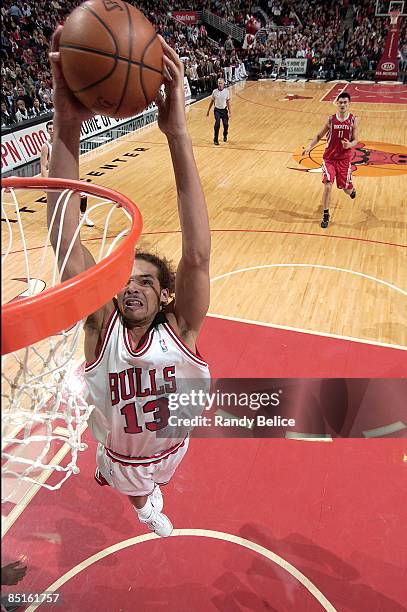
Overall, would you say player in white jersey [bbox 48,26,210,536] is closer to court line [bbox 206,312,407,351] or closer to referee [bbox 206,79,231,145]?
court line [bbox 206,312,407,351]

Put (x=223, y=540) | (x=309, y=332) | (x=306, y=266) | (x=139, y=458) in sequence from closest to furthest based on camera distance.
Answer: (x=139, y=458)
(x=223, y=540)
(x=309, y=332)
(x=306, y=266)

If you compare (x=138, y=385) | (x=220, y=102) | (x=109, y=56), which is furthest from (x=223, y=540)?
(x=220, y=102)

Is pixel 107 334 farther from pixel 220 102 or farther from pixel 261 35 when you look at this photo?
pixel 261 35

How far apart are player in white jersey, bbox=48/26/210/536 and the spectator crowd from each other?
1536cm

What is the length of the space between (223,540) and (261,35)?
2702 centimetres

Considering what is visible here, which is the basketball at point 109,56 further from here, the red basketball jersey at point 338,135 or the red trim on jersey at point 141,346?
the red basketball jersey at point 338,135

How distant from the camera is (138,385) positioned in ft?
7.80

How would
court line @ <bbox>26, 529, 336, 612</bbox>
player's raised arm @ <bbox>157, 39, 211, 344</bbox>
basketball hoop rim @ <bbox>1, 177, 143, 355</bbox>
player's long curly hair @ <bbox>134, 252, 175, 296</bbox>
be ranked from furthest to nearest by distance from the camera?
A: court line @ <bbox>26, 529, 336, 612</bbox> < player's long curly hair @ <bbox>134, 252, 175, 296</bbox> < player's raised arm @ <bbox>157, 39, 211, 344</bbox> < basketball hoop rim @ <bbox>1, 177, 143, 355</bbox>

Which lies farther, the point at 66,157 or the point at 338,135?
the point at 338,135

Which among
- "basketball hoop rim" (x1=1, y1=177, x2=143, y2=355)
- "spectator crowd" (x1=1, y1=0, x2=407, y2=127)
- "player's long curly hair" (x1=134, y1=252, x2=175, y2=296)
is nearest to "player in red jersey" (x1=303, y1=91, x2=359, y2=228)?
"player's long curly hair" (x1=134, y1=252, x2=175, y2=296)

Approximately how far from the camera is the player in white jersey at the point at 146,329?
5.88 ft

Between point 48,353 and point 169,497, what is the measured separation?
5.77 feet

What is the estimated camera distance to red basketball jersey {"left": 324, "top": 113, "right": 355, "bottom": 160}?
7.08 m

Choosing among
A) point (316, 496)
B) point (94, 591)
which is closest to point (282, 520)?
point (316, 496)
